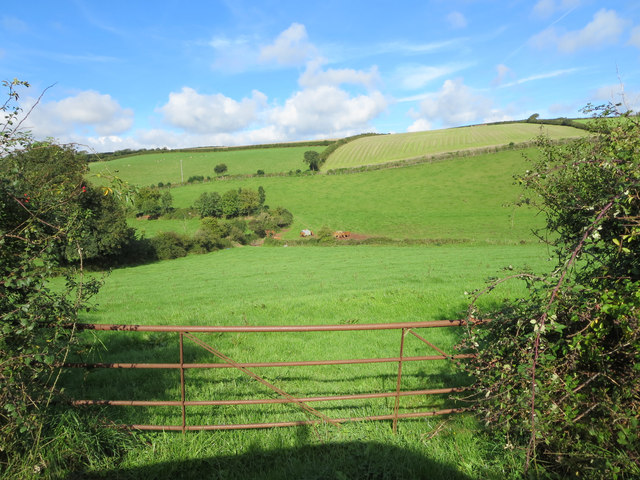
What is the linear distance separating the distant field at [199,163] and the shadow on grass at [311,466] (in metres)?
72.1

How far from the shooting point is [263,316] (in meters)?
10.2

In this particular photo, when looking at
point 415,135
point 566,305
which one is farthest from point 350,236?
point 415,135

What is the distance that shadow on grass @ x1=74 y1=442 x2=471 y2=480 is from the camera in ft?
10.1

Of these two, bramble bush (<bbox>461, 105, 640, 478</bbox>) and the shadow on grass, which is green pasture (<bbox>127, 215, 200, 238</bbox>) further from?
bramble bush (<bbox>461, 105, 640, 478</bbox>)

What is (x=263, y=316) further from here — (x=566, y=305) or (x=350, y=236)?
(x=350, y=236)

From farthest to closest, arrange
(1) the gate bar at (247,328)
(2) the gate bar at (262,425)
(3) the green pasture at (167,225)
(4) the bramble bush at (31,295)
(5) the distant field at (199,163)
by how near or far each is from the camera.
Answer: (5) the distant field at (199,163) < (3) the green pasture at (167,225) < (2) the gate bar at (262,425) < (1) the gate bar at (247,328) < (4) the bramble bush at (31,295)

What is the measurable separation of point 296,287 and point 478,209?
3654cm

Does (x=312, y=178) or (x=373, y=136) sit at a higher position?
(x=373, y=136)

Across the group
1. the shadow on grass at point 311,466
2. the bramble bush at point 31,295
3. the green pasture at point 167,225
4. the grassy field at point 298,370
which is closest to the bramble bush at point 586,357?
the grassy field at point 298,370

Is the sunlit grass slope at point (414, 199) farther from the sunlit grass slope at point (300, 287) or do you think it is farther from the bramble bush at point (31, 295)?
the bramble bush at point (31, 295)

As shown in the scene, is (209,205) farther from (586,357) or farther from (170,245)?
(586,357)

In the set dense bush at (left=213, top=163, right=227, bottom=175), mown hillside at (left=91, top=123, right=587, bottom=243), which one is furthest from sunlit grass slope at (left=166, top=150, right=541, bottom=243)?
dense bush at (left=213, top=163, right=227, bottom=175)

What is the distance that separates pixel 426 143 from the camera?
78.4 m

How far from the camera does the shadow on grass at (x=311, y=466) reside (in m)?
3.08
